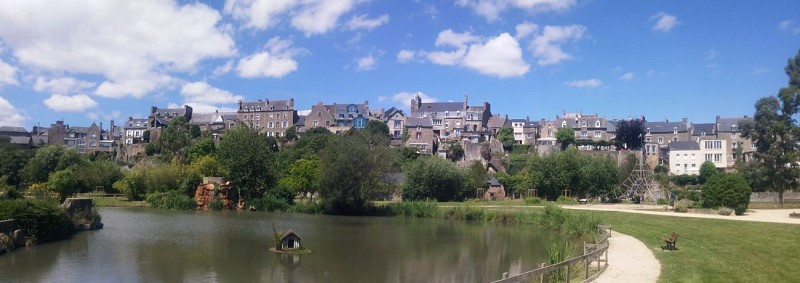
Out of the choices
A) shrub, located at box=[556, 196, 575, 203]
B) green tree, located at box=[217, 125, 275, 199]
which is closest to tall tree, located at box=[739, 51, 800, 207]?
shrub, located at box=[556, 196, 575, 203]

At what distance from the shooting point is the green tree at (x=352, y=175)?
51.7 meters

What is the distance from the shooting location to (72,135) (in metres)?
126

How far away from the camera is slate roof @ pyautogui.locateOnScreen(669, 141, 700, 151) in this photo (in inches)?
3703

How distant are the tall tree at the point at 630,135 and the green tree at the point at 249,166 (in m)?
64.2

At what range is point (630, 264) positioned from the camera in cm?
1950

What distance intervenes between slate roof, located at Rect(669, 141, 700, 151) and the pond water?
220 ft

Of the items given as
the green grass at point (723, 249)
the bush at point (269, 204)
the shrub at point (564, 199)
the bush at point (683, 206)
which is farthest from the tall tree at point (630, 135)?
the bush at point (269, 204)

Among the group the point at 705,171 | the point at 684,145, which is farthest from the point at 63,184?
the point at 684,145

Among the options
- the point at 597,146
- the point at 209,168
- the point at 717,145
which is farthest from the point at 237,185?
the point at 717,145

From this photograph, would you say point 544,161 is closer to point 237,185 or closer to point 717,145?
point 237,185

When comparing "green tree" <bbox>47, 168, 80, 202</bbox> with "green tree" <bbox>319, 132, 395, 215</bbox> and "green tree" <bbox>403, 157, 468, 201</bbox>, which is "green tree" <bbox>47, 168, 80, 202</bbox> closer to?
"green tree" <bbox>319, 132, 395, 215</bbox>

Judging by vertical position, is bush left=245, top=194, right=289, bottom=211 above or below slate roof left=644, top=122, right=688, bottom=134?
below

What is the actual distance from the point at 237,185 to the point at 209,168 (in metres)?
8.39

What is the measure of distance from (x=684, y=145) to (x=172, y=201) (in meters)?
81.5
